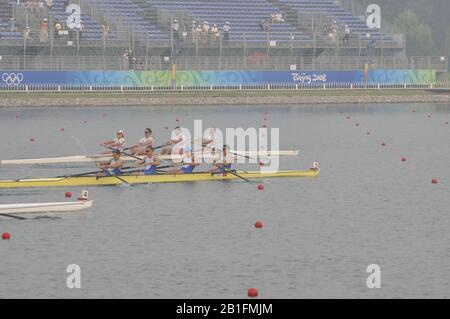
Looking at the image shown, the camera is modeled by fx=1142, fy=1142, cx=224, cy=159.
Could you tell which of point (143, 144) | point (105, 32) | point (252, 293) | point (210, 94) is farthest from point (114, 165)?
point (210, 94)

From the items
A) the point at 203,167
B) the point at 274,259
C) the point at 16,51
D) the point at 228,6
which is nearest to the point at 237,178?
the point at 203,167

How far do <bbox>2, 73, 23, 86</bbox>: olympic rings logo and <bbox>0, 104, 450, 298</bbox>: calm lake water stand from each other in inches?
1005

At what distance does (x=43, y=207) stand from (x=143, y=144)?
11.8 metres

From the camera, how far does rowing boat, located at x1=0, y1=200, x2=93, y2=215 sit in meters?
33.7

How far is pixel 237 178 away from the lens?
4325 cm

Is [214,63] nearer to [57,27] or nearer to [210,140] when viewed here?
[57,27]

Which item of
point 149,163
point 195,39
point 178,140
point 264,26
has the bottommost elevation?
point 149,163

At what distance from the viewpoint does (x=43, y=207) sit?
112 ft

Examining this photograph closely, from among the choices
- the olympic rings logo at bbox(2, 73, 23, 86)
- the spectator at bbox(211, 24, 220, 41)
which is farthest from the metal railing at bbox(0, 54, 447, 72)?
the spectator at bbox(211, 24, 220, 41)

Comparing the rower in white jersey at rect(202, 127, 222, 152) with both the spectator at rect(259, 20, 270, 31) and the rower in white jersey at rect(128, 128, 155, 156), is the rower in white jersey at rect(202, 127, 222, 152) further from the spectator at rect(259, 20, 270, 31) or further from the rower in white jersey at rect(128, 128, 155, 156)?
the spectator at rect(259, 20, 270, 31)

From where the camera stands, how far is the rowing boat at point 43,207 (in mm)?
33656
